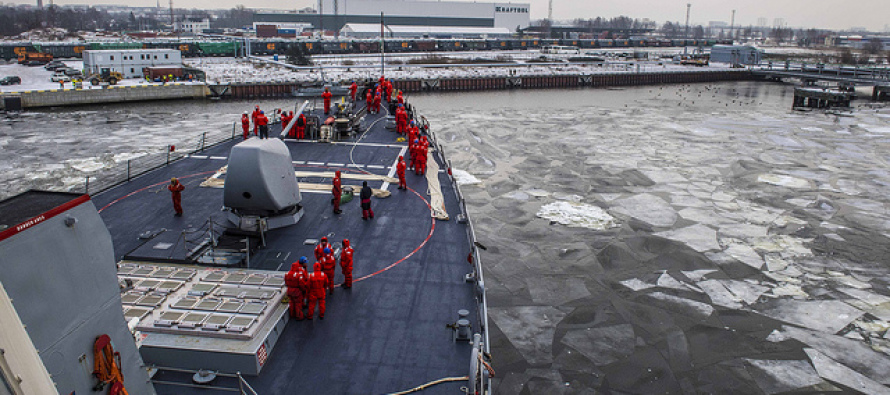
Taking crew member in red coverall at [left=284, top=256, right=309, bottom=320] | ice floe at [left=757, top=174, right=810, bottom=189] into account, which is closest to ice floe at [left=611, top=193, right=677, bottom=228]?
ice floe at [left=757, top=174, right=810, bottom=189]

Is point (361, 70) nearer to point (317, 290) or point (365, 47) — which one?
point (365, 47)

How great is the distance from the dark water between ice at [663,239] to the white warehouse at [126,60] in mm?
16901

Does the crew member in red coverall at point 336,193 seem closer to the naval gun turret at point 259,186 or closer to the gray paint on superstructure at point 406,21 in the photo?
the naval gun turret at point 259,186

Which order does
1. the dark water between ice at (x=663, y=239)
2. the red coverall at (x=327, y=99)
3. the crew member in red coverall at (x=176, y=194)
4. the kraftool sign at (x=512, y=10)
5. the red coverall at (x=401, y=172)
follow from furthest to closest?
the kraftool sign at (x=512, y=10) < the red coverall at (x=327, y=99) < the red coverall at (x=401, y=172) < the crew member in red coverall at (x=176, y=194) < the dark water between ice at (x=663, y=239)

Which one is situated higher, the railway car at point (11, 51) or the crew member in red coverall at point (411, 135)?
the railway car at point (11, 51)

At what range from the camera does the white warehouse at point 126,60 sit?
50344 mm

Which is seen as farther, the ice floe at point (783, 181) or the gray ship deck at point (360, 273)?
the ice floe at point (783, 181)

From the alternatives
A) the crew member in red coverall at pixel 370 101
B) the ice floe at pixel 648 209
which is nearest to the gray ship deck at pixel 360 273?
the ice floe at pixel 648 209

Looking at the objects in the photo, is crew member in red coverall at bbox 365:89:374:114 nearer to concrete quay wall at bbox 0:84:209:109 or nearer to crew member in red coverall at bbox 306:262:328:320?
crew member in red coverall at bbox 306:262:328:320

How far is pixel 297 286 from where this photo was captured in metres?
7.86

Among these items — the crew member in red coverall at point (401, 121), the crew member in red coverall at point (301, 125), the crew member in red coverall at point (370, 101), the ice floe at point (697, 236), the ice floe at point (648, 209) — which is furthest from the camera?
the crew member in red coverall at point (370, 101)

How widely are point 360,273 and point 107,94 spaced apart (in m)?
41.6

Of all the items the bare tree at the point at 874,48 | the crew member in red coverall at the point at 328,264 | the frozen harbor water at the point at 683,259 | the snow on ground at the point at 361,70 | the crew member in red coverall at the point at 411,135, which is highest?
the bare tree at the point at 874,48

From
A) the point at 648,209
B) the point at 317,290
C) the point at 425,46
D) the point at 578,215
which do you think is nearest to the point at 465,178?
the point at 578,215
